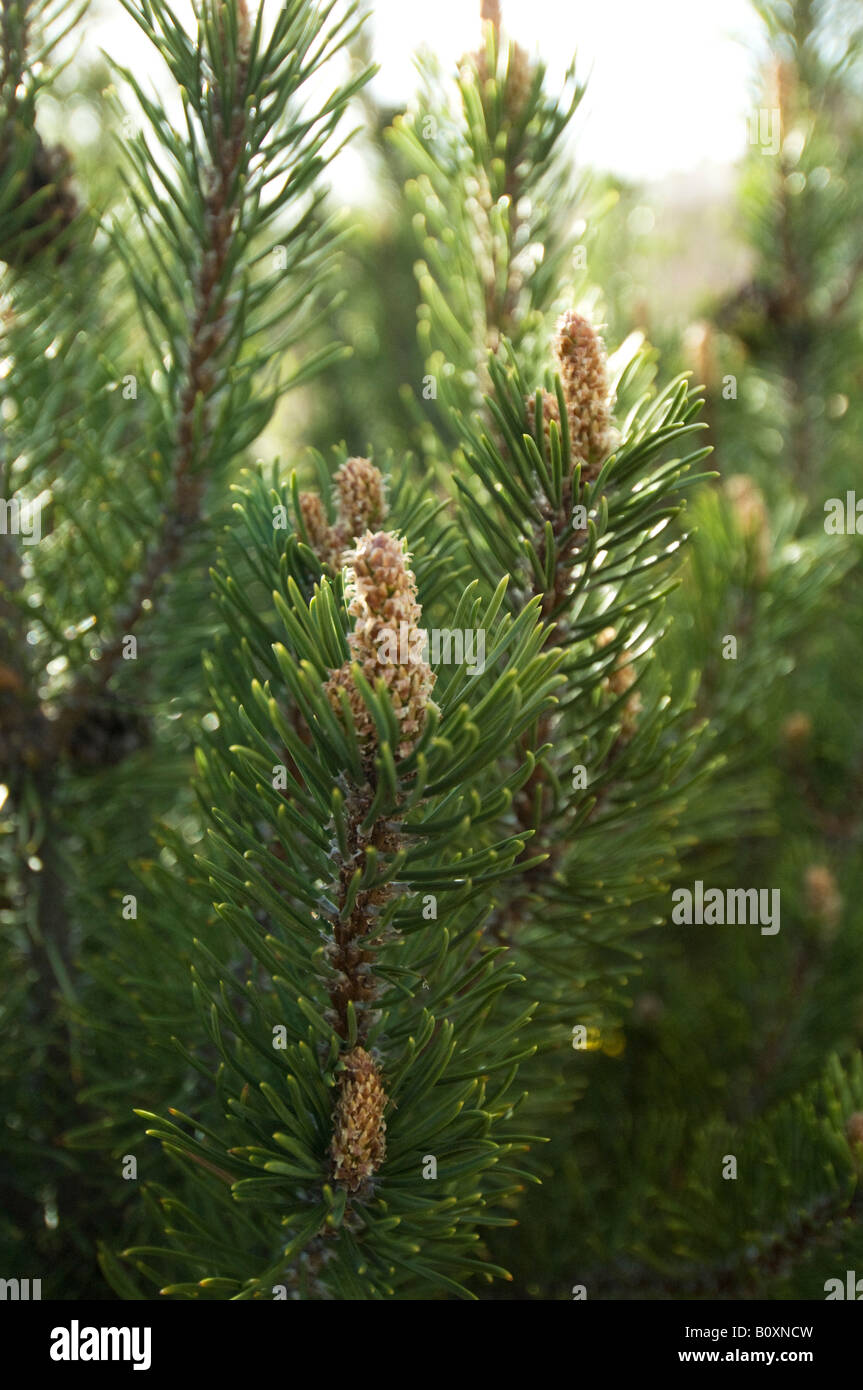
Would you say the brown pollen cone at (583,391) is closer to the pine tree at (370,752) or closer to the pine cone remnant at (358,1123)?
→ the pine tree at (370,752)

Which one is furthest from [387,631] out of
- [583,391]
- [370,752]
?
[583,391]

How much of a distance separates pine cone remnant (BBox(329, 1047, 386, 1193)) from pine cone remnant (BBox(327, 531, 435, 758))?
13 centimetres

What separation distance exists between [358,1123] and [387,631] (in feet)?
0.58

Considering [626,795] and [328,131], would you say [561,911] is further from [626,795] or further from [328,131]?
[328,131]

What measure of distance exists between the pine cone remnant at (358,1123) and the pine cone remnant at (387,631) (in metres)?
0.13

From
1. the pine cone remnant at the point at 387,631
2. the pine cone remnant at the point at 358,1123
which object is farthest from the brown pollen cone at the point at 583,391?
the pine cone remnant at the point at 358,1123

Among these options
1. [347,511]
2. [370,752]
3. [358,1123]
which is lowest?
[358,1123]

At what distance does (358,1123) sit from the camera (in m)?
0.35

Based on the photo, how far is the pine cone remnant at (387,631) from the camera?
32 centimetres

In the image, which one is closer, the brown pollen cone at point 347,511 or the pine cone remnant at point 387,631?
the pine cone remnant at point 387,631

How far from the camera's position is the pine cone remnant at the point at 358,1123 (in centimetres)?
35

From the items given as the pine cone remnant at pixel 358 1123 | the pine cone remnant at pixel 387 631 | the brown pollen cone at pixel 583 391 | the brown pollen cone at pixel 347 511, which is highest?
the brown pollen cone at pixel 583 391

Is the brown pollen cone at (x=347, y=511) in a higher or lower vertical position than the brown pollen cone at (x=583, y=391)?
lower

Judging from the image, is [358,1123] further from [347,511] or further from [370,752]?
[347,511]
